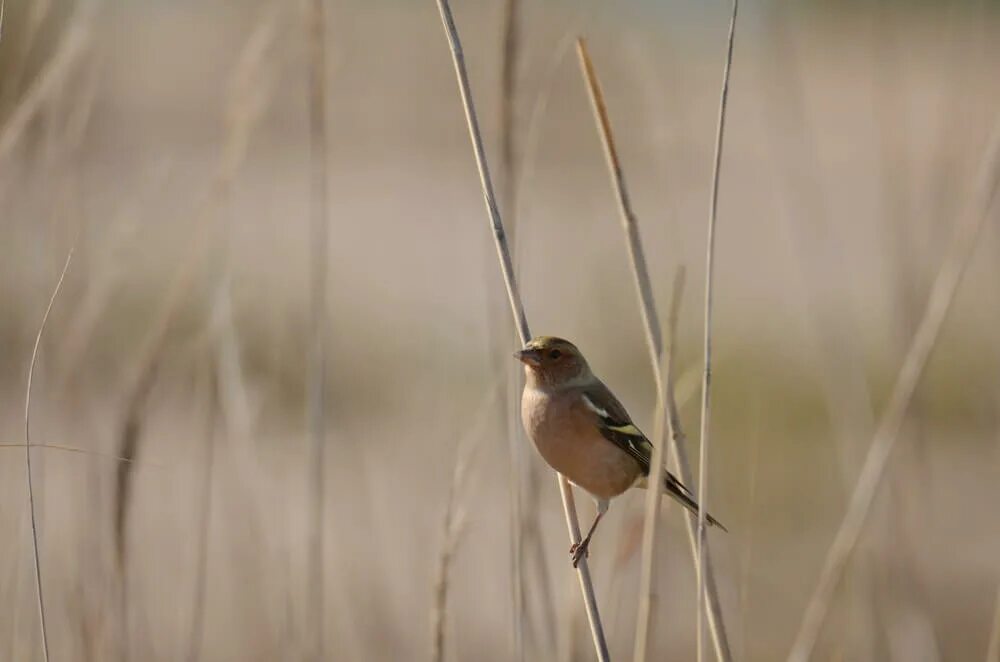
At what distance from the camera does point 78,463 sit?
4.39 meters

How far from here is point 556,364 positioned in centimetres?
337

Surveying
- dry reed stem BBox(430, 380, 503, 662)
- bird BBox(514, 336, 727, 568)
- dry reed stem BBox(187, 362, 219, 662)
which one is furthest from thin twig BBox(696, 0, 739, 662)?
dry reed stem BBox(187, 362, 219, 662)

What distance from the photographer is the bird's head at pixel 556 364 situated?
3.29 m

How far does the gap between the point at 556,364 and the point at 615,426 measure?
20 cm

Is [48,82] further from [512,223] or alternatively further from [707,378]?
[707,378]

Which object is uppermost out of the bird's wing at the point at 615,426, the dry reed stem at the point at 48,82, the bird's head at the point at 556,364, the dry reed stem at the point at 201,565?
the dry reed stem at the point at 48,82

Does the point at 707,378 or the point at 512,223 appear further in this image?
the point at 512,223

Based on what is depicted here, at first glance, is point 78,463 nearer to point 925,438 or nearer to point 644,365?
point 925,438

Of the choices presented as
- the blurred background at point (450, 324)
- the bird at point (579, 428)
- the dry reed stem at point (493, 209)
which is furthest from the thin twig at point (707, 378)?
the bird at point (579, 428)

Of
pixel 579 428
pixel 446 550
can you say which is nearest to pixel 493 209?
pixel 446 550

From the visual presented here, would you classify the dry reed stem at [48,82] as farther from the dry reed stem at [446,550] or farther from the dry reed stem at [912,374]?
the dry reed stem at [912,374]

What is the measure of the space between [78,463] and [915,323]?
2477mm

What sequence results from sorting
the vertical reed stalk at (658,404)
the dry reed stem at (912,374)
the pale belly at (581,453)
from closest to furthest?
1. the vertical reed stalk at (658,404)
2. the dry reed stem at (912,374)
3. the pale belly at (581,453)

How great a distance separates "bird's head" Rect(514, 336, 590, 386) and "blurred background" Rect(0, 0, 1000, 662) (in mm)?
113
